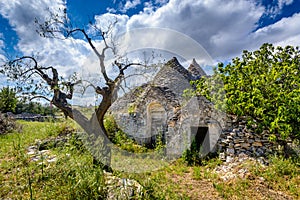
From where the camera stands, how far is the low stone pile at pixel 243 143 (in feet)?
22.5

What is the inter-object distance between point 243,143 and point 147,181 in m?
4.54

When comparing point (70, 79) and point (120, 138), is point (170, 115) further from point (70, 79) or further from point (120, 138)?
point (70, 79)

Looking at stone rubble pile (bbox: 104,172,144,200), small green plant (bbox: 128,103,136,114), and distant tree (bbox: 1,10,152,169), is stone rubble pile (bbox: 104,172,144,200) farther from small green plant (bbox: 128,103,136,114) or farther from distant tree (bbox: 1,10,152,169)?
small green plant (bbox: 128,103,136,114)

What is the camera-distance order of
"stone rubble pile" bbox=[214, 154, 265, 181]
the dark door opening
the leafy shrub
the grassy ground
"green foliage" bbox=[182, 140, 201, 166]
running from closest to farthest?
1. the grassy ground
2. "stone rubble pile" bbox=[214, 154, 265, 181]
3. "green foliage" bbox=[182, 140, 201, 166]
4. the dark door opening
5. the leafy shrub

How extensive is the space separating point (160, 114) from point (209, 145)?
370cm

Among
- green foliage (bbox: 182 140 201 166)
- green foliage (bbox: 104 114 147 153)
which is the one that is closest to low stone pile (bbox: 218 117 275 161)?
green foliage (bbox: 182 140 201 166)

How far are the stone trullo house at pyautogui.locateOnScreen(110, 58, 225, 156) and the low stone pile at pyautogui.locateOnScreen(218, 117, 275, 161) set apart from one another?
0.37 meters

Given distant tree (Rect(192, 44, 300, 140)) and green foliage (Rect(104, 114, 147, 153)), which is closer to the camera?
distant tree (Rect(192, 44, 300, 140))

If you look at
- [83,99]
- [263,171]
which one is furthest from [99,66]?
[263,171]

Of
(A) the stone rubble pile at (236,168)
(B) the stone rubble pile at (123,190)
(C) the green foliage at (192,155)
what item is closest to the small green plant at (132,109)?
(C) the green foliage at (192,155)

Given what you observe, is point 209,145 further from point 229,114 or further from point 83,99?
point 83,99

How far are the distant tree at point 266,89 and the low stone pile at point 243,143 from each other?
1.37 ft

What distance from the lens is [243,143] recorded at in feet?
23.4

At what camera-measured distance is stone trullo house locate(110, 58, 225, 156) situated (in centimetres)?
813
